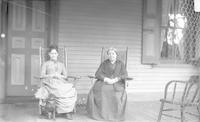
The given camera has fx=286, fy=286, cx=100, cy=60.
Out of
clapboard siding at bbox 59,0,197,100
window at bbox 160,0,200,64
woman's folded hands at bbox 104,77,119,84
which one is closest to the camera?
woman's folded hands at bbox 104,77,119,84

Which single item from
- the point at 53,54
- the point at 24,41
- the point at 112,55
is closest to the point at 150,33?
the point at 112,55

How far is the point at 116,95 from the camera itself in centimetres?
405

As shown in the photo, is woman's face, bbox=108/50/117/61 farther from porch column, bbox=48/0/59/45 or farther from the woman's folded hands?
porch column, bbox=48/0/59/45

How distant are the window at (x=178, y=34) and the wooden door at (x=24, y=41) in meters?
2.45

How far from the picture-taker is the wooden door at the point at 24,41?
201 inches

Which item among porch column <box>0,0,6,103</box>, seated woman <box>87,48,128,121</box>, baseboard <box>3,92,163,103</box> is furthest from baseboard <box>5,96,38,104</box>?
seated woman <box>87,48,128,121</box>

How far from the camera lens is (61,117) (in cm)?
418

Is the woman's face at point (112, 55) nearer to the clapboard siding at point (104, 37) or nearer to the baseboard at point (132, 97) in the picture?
the clapboard siding at point (104, 37)

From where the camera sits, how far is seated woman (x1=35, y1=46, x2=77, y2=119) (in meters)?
3.97

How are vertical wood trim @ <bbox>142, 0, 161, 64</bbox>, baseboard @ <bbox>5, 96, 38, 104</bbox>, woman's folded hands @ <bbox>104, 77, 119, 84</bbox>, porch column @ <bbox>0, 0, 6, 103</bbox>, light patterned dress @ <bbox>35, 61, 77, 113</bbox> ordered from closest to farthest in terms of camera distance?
light patterned dress @ <bbox>35, 61, 77, 113</bbox>
woman's folded hands @ <bbox>104, 77, 119, 84</bbox>
porch column @ <bbox>0, 0, 6, 103</bbox>
baseboard @ <bbox>5, 96, 38, 104</bbox>
vertical wood trim @ <bbox>142, 0, 161, 64</bbox>

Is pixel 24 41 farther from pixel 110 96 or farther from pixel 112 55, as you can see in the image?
pixel 110 96

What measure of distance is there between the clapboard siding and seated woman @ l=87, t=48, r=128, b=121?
44.0 inches

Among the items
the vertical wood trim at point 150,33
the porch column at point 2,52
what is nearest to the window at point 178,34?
the vertical wood trim at point 150,33

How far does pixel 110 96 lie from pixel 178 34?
2.76 meters
